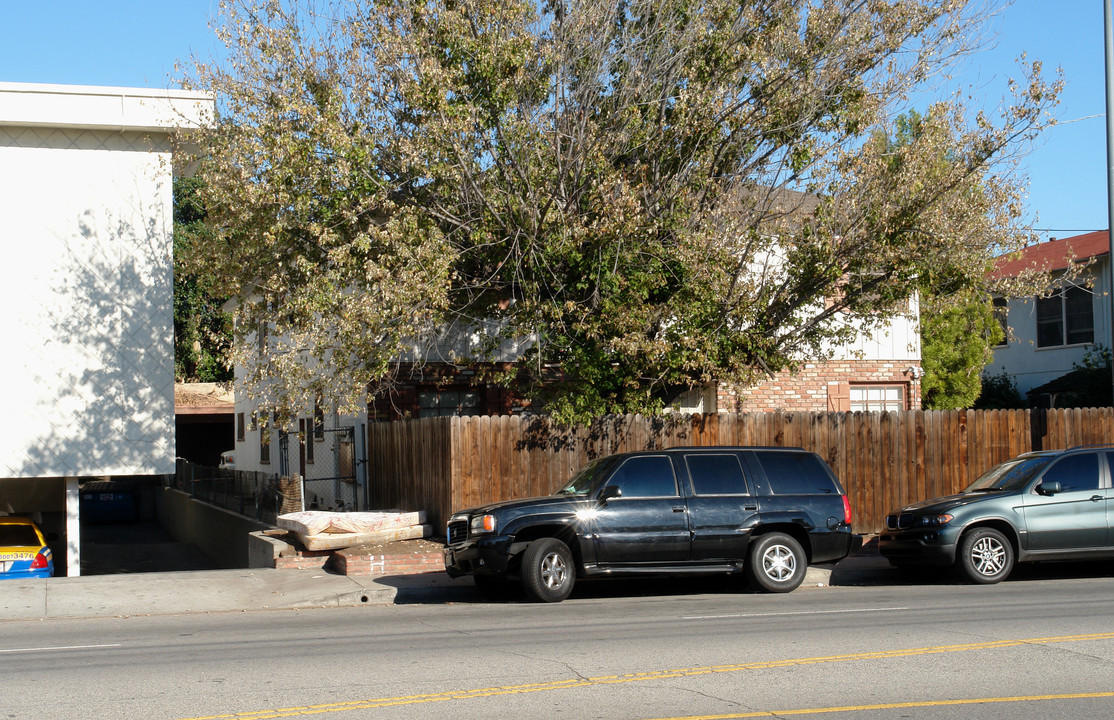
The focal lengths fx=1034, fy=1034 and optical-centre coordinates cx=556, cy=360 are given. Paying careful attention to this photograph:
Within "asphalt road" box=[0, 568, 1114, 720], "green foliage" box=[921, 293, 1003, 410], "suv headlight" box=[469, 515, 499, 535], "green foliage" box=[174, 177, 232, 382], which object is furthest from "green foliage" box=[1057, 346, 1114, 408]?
"green foliage" box=[174, 177, 232, 382]

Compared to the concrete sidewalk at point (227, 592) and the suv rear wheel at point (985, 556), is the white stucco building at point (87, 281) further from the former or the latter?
the suv rear wheel at point (985, 556)

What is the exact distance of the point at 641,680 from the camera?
24.1ft

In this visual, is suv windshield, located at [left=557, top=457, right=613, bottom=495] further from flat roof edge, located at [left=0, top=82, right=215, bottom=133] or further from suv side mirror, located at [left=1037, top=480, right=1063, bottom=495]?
flat roof edge, located at [left=0, top=82, right=215, bottom=133]

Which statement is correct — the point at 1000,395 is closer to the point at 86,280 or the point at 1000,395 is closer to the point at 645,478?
the point at 645,478

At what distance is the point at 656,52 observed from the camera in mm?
15812

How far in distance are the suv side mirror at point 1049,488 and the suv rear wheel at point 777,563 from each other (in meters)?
3.32

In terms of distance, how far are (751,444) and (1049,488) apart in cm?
471

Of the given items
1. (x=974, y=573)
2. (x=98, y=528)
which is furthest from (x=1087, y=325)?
(x=98, y=528)

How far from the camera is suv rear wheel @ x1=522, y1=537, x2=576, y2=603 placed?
467 inches

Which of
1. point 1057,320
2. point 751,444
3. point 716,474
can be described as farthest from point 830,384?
point 1057,320

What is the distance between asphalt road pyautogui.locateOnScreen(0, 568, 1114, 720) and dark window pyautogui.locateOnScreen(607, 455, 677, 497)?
1.37 metres

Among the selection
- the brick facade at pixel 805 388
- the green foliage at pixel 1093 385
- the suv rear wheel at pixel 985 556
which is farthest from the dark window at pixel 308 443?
the green foliage at pixel 1093 385

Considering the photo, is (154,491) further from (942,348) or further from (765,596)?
(765,596)

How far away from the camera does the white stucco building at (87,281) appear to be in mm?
16203
